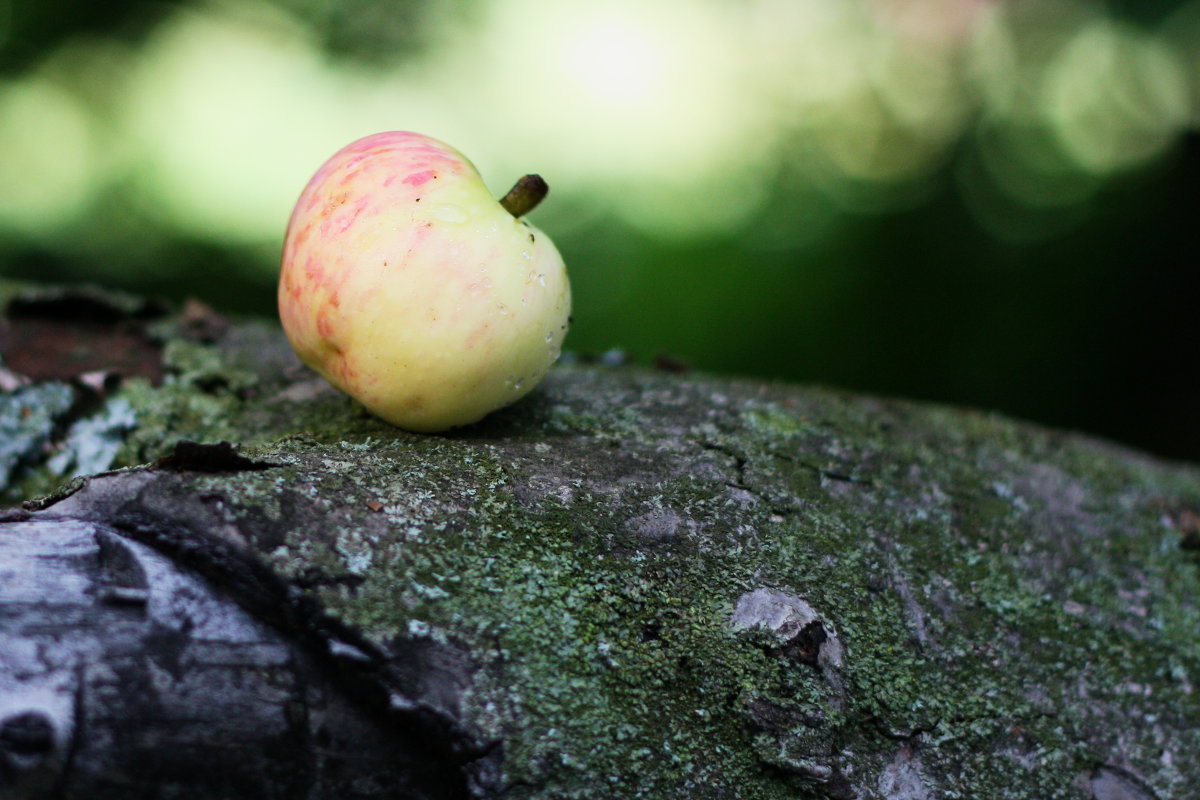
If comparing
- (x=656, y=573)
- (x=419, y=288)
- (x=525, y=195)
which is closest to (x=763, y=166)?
(x=525, y=195)

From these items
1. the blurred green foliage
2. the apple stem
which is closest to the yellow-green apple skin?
the apple stem

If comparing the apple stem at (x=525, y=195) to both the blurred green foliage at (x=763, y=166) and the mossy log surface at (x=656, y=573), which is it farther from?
the blurred green foliage at (x=763, y=166)

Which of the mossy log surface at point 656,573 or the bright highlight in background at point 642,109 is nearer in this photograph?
the mossy log surface at point 656,573

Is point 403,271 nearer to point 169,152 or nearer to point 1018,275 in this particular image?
point 169,152

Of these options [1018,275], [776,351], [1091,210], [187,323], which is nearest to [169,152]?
[187,323]

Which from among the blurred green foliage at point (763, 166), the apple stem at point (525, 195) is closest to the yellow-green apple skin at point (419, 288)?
the apple stem at point (525, 195)

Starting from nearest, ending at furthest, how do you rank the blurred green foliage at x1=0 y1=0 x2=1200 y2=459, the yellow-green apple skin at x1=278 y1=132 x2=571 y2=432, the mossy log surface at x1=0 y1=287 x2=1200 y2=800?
the mossy log surface at x1=0 y1=287 x2=1200 y2=800
the yellow-green apple skin at x1=278 y1=132 x2=571 y2=432
the blurred green foliage at x1=0 y1=0 x2=1200 y2=459

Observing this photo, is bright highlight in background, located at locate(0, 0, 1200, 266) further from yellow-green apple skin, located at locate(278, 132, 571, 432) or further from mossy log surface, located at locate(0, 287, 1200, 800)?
yellow-green apple skin, located at locate(278, 132, 571, 432)
